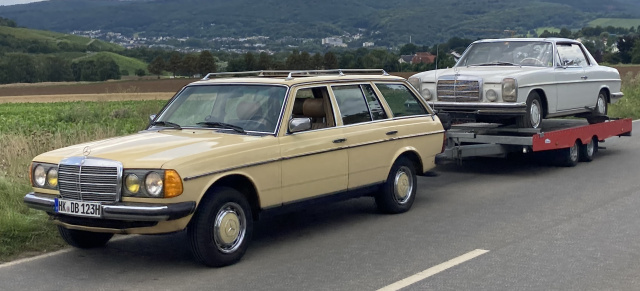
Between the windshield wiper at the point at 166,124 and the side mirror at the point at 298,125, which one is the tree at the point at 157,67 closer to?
the windshield wiper at the point at 166,124

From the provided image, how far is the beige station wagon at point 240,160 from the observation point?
6570mm

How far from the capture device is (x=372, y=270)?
265 inches

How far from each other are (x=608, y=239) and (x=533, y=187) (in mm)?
3313

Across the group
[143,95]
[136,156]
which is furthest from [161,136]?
[143,95]

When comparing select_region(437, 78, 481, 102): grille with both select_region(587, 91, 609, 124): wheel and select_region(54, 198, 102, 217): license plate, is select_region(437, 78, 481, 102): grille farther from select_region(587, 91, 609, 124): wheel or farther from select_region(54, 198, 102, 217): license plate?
select_region(54, 198, 102, 217): license plate

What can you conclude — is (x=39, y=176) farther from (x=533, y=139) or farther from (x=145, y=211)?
(x=533, y=139)

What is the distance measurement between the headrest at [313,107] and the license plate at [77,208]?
9.00 feet

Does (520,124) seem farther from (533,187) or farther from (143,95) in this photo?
(143,95)

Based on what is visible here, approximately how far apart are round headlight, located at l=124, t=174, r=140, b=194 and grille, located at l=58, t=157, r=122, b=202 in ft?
0.26

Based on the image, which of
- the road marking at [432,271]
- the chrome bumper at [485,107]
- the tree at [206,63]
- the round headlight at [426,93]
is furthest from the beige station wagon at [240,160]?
the tree at [206,63]

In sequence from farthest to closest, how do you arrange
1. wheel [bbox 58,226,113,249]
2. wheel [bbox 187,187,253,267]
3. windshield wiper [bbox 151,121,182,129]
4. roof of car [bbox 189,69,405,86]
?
1. roof of car [bbox 189,69,405,86]
2. windshield wiper [bbox 151,121,182,129]
3. wheel [bbox 58,226,113,249]
4. wheel [bbox 187,187,253,267]

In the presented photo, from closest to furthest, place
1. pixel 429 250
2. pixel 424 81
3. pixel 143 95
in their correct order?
1. pixel 429 250
2. pixel 424 81
3. pixel 143 95

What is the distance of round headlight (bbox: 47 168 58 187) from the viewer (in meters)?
6.94

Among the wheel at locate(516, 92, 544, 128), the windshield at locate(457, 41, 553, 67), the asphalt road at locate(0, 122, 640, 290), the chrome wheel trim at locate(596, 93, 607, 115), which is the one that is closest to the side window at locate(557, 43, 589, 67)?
the windshield at locate(457, 41, 553, 67)
